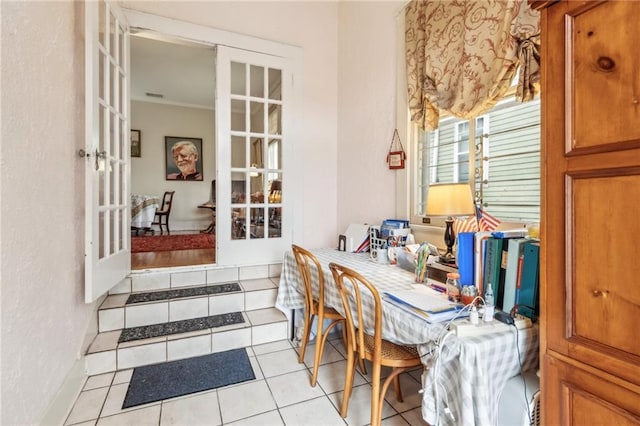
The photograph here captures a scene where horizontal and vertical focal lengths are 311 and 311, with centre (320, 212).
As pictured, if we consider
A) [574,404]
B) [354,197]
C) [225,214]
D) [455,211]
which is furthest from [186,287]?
[574,404]

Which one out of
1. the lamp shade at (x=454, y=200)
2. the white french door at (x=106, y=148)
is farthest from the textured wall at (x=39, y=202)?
the lamp shade at (x=454, y=200)

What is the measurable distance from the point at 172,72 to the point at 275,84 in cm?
269

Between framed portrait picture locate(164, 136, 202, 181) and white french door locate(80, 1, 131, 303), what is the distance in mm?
4314

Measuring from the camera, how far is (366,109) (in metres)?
2.99

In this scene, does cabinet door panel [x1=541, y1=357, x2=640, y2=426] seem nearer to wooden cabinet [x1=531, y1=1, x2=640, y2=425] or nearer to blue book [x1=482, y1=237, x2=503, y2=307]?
wooden cabinet [x1=531, y1=1, x2=640, y2=425]

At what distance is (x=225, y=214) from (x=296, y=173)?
Result: 84 centimetres

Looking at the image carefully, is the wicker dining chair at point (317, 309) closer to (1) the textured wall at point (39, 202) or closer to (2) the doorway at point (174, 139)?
(1) the textured wall at point (39, 202)

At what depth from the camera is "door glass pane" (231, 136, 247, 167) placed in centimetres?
308

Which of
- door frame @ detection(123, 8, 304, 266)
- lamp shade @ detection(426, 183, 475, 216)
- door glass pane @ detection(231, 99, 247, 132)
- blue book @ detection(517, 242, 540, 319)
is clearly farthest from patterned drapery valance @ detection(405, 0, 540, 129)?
door glass pane @ detection(231, 99, 247, 132)

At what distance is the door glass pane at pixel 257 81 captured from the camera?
3129 millimetres

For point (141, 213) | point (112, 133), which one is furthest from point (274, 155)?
point (141, 213)

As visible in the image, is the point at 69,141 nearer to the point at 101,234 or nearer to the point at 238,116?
the point at 101,234

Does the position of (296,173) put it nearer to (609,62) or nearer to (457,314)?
(457,314)

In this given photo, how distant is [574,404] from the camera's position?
85 centimetres
